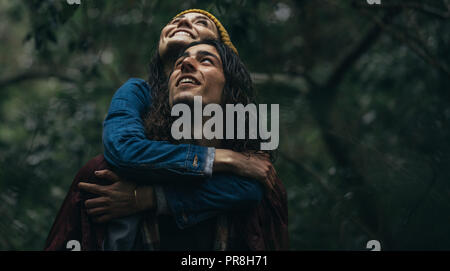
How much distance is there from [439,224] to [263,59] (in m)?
2.16

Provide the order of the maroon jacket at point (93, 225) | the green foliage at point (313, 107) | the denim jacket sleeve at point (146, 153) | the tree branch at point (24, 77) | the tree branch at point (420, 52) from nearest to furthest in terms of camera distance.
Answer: the denim jacket sleeve at point (146, 153)
the maroon jacket at point (93, 225)
the green foliage at point (313, 107)
the tree branch at point (420, 52)
the tree branch at point (24, 77)

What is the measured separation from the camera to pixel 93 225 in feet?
5.65

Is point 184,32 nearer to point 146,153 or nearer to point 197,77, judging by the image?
point 197,77

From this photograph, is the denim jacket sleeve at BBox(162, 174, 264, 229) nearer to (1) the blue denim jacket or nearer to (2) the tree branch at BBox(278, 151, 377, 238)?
(1) the blue denim jacket

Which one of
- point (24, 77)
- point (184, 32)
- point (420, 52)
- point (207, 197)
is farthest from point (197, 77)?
point (24, 77)

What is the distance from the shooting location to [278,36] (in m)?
4.55

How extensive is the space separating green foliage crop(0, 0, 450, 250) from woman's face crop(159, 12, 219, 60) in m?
0.49

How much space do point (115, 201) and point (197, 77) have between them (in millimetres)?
556

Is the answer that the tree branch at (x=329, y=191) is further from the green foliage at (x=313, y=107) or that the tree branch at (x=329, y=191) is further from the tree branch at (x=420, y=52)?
the tree branch at (x=420, y=52)

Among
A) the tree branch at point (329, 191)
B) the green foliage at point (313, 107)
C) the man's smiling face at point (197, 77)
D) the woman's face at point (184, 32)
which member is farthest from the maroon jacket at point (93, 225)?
the tree branch at point (329, 191)

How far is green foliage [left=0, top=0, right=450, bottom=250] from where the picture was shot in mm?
2766

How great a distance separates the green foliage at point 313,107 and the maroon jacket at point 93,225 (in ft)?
2.66

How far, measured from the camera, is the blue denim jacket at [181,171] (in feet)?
5.32
